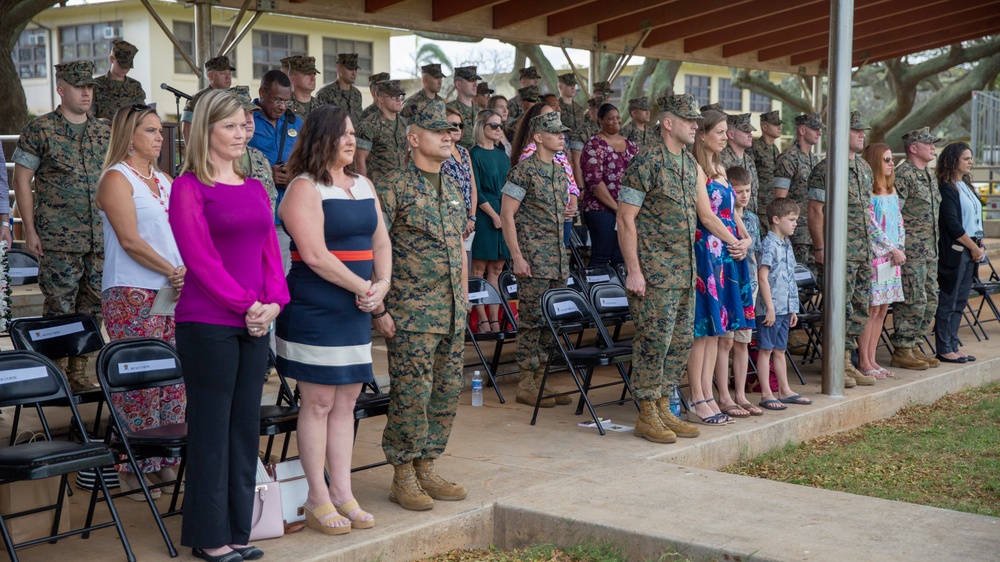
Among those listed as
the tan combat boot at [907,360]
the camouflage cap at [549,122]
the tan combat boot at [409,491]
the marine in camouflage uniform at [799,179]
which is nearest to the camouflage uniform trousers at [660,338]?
the camouflage cap at [549,122]

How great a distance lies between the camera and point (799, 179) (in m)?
9.40

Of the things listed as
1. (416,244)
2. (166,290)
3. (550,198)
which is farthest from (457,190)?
(550,198)

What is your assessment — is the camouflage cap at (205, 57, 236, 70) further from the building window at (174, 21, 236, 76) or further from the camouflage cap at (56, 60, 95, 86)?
the building window at (174, 21, 236, 76)

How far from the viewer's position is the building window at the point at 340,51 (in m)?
31.1

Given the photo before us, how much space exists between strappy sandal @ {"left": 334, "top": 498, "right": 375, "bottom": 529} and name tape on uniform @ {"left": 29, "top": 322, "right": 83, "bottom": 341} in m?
1.67

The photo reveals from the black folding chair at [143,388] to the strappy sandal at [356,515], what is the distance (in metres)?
0.68

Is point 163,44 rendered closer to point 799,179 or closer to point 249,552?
point 799,179

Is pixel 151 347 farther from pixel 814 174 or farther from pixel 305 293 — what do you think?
pixel 814 174

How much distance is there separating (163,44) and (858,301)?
25.1 m

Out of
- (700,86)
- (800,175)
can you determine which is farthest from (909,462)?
(700,86)

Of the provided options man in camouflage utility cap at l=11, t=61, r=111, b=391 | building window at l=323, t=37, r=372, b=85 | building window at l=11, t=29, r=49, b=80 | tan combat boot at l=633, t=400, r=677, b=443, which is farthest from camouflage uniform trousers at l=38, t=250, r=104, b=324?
building window at l=11, t=29, r=49, b=80

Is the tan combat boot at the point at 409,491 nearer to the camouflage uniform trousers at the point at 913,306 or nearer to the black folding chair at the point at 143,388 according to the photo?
the black folding chair at the point at 143,388

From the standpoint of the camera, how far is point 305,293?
14.3 ft

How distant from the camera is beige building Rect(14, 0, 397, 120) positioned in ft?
95.4
